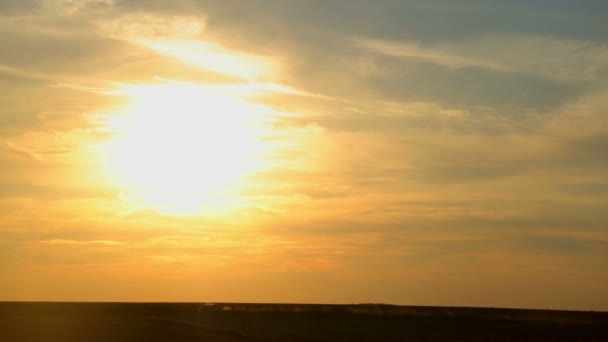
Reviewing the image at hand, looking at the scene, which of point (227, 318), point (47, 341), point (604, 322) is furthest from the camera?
point (604, 322)

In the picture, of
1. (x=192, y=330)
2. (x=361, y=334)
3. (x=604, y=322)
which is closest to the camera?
(x=192, y=330)

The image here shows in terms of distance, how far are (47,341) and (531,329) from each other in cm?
4735

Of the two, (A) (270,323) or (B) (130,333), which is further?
(A) (270,323)

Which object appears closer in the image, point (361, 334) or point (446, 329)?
point (361, 334)

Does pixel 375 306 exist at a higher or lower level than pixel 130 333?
higher

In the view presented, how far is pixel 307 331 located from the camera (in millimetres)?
70188

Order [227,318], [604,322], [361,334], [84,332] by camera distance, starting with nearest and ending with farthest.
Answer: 1. [84,332]
2. [361,334]
3. [227,318]
4. [604,322]

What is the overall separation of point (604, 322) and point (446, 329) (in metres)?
30.6

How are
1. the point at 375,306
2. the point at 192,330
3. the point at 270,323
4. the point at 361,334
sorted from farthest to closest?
1. the point at 375,306
2. the point at 270,323
3. the point at 361,334
4. the point at 192,330

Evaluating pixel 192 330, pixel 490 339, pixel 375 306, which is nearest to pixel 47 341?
pixel 192 330

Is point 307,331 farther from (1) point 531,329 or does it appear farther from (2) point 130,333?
(1) point 531,329

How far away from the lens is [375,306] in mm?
127438

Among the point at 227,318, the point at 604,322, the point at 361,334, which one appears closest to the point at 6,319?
the point at 227,318

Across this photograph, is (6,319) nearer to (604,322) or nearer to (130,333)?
(130,333)
